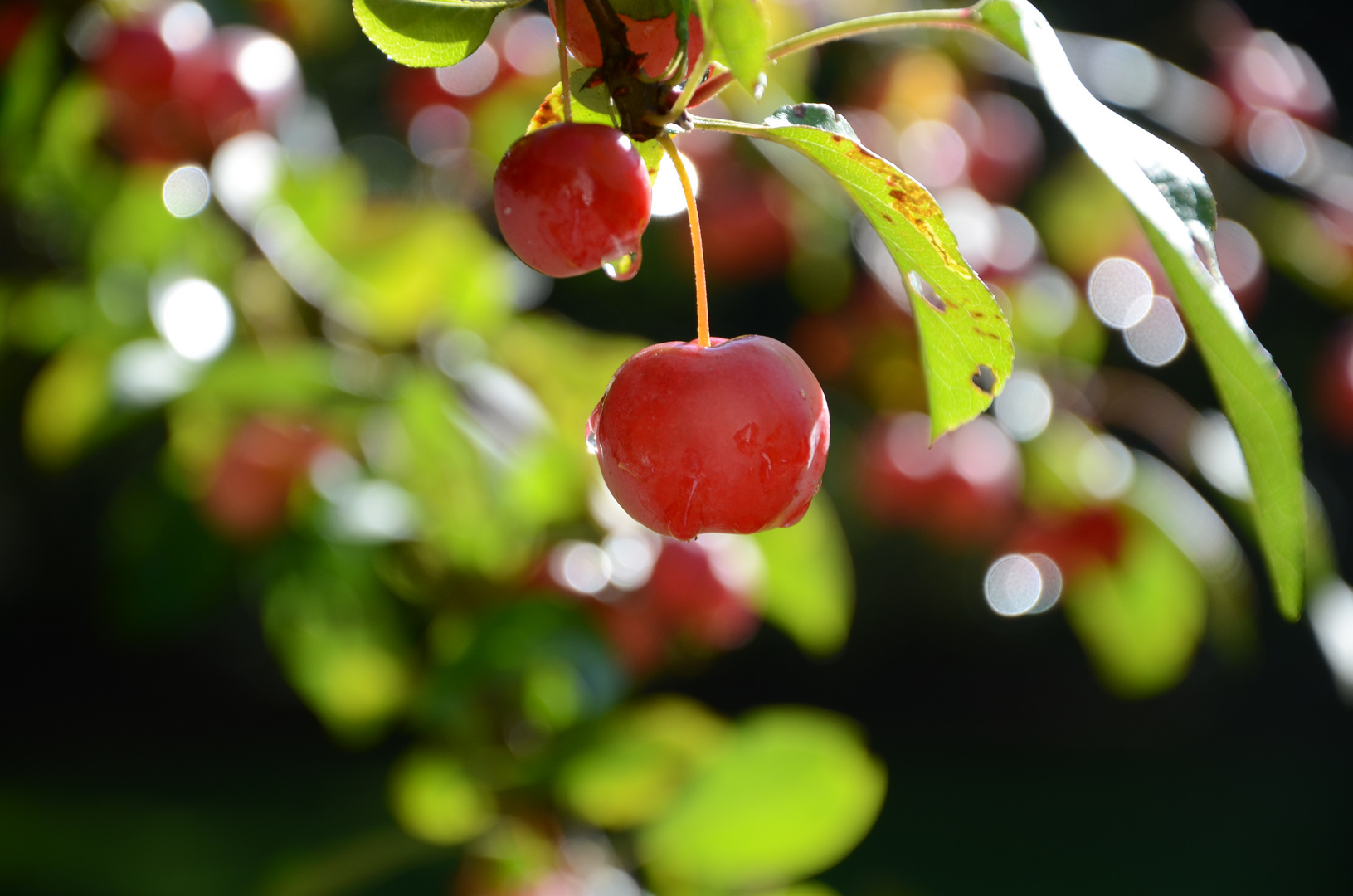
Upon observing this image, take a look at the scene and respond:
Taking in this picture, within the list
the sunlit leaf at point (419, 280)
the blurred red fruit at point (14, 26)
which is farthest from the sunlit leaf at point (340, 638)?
the blurred red fruit at point (14, 26)

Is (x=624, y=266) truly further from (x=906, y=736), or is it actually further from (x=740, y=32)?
(x=906, y=736)

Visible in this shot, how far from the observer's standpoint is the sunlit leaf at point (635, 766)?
831mm

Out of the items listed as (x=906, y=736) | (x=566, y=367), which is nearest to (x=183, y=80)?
(x=566, y=367)

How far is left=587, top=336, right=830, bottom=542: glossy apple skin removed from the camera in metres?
0.32

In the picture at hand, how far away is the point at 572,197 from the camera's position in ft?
0.95

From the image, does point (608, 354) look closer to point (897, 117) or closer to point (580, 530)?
point (580, 530)

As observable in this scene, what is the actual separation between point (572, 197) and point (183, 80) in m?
0.63

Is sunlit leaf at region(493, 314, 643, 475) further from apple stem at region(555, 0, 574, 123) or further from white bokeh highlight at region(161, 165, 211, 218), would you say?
apple stem at region(555, 0, 574, 123)

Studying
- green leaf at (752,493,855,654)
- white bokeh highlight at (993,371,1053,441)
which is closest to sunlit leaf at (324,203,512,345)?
green leaf at (752,493,855,654)

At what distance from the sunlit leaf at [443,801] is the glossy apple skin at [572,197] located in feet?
2.05

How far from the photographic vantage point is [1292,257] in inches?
46.4

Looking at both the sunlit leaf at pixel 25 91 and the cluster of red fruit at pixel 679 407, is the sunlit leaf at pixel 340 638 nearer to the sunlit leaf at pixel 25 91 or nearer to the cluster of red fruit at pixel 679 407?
the sunlit leaf at pixel 25 91

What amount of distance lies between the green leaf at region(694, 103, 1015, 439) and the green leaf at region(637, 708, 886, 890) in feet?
1.70

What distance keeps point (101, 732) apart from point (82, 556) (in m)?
0.91
